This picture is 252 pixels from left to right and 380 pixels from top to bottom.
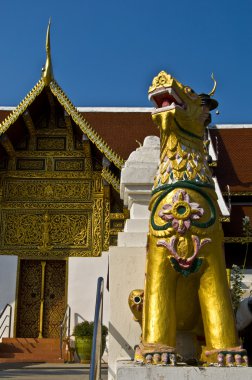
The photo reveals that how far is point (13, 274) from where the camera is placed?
8680 millimetres

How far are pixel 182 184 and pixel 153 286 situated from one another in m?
0.52

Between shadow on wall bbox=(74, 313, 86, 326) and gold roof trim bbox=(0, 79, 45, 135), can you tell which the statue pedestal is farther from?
gold roof trim bbox=(0, 79, 45, 135)

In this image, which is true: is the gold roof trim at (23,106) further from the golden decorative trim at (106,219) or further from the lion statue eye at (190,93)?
the lion statue eye at (190,93)

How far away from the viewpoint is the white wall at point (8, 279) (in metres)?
8.48

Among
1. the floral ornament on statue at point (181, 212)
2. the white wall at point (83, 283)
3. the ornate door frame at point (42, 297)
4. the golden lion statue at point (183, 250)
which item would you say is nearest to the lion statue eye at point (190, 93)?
the golden lion statue at point (183, 250)

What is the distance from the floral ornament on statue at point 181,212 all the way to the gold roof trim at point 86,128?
5.69m

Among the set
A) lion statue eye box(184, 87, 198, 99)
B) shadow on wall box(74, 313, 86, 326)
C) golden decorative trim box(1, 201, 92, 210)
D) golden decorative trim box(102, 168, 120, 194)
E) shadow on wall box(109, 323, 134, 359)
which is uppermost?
golden decorative trim box(102, 168, 120, 194)

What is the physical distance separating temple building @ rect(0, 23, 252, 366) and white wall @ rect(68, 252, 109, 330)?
2cm

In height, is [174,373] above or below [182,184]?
below

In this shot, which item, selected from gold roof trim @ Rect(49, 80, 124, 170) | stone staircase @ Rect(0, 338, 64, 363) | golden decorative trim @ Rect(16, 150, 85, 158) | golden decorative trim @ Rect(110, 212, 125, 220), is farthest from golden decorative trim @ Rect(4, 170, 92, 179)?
stone staircase @ Rect(0, 338, 64, 363)

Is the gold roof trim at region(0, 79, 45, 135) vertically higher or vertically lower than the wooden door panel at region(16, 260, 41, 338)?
higher

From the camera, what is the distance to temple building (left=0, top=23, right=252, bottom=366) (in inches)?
331

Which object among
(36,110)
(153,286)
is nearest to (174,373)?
(153,286)

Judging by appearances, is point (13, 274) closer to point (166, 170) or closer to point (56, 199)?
point (56, 199)
